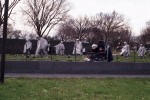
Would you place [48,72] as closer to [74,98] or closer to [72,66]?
[72,66]

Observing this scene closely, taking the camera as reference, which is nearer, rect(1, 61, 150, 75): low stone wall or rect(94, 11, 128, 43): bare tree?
rect(1, 61, 150, 75): low stone wall

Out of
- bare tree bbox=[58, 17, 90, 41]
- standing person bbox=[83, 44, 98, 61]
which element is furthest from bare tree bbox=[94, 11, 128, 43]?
standing person bbox=[83, 44, 98, 61]

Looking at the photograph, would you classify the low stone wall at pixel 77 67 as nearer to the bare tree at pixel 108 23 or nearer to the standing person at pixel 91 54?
the standing person at pixel 91 54

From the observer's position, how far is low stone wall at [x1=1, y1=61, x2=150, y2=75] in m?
9.69

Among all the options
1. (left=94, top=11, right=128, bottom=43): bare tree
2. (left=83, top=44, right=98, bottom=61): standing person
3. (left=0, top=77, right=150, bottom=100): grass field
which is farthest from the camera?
(left=94, top=11, right=128, bottom=43): bare tree

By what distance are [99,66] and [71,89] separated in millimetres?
4134

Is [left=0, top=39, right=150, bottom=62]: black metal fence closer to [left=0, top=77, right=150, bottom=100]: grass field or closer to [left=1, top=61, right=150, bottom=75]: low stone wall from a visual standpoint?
[left=1, top=61, right=150, bottom=75]: low stone wall

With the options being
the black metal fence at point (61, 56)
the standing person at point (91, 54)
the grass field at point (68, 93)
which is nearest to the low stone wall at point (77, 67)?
the black metal fence at point (61, 56)

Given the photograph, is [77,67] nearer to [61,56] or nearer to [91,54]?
[61,56]

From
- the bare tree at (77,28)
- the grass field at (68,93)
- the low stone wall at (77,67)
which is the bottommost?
the grass field at (68,93)

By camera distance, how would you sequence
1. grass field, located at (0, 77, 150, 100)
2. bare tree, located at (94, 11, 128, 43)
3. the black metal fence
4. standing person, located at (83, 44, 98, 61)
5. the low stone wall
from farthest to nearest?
1. bare tree, located at (94, 11, 128, 43)
2. standing person, located at (83, 44, 98, 61)
3. the black metal fence
4. the low stone wall
5. grass field, located at (0, 77, 150, 100)

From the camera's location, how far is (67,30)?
51688 millimetres

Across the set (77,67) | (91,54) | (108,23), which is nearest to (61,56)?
(77,67)

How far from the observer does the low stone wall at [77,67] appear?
9688mm
